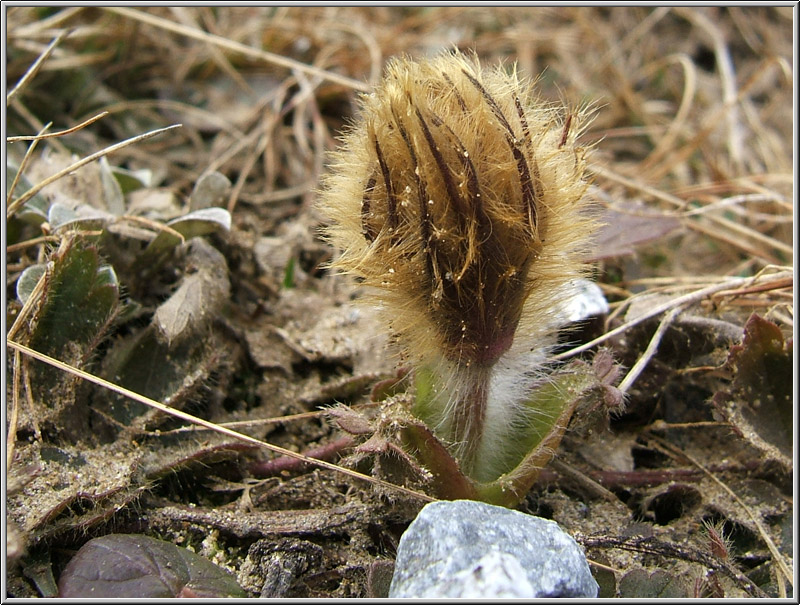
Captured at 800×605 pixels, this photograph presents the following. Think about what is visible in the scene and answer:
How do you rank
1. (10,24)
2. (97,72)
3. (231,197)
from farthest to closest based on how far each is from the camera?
(97,72) → (10,24) → (231,197)

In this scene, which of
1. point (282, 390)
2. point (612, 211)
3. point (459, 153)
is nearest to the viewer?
point (459, 153)

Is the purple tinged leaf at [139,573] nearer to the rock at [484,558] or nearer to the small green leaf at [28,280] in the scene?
the rock at [484,558]

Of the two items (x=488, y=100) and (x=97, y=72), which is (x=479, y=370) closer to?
(x=488, y=100)

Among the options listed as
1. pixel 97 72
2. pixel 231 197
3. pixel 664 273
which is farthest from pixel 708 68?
pixel 97 72

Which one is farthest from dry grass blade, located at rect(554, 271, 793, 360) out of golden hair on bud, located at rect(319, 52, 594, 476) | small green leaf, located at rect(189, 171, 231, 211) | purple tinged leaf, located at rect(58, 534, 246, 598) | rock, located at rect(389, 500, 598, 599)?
small green leaf, located at rect(189, 171, 231, 211)

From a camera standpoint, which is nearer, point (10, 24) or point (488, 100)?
point (488, 100)

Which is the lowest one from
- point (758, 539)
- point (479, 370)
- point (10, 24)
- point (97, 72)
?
point (758, 539)

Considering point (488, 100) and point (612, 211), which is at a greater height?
point (488, 100)

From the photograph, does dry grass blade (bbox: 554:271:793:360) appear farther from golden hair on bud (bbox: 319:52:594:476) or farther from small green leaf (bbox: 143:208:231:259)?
small green leaf (bbox: 143:208:231:259)
